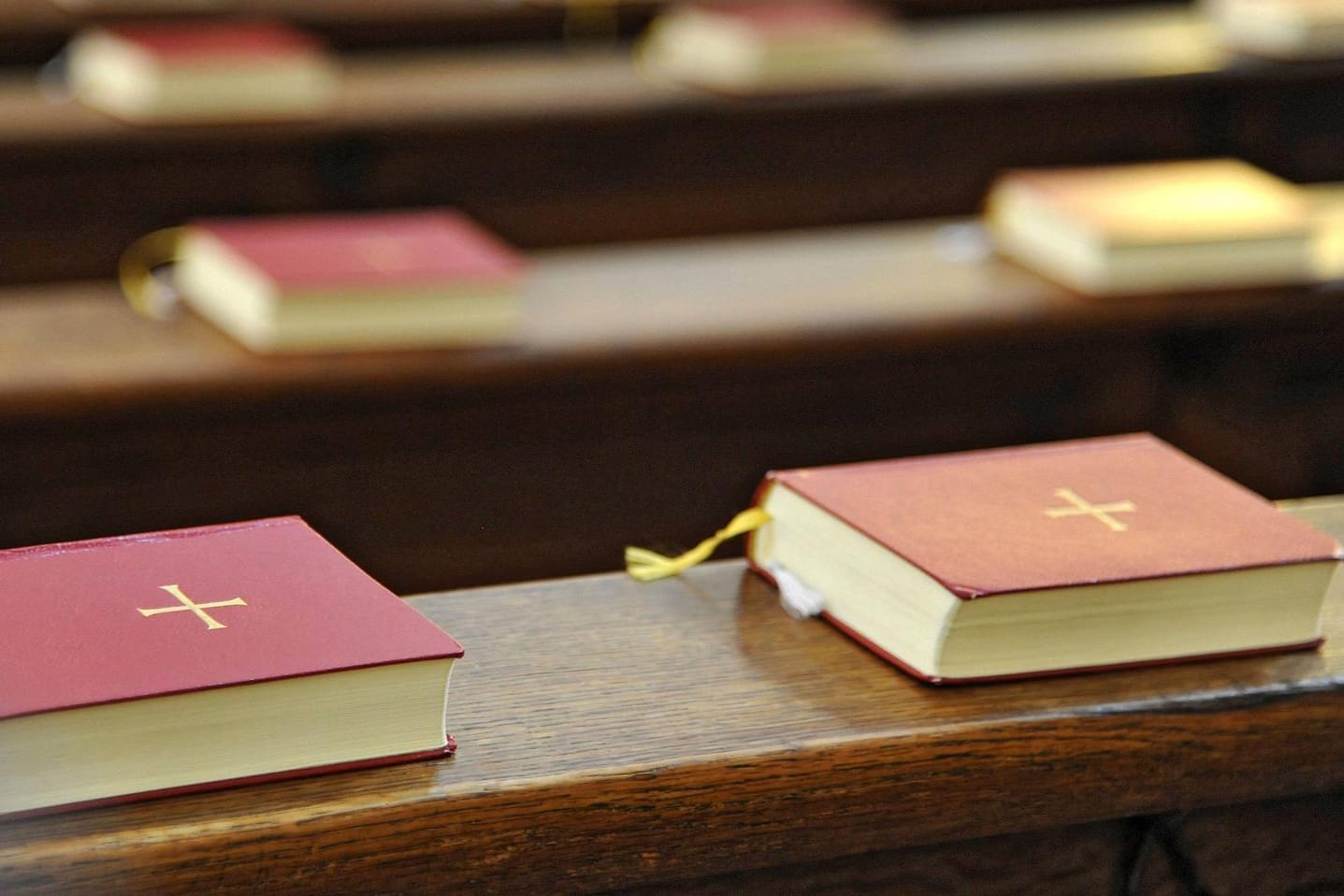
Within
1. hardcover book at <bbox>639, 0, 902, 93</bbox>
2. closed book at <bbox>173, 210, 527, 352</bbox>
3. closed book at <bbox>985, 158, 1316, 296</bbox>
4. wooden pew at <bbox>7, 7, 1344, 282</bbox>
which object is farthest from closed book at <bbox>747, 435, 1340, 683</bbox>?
hardcover book at <bbox>639, 0, 902, 93</bbox>

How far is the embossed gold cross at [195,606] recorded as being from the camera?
2.80 ft

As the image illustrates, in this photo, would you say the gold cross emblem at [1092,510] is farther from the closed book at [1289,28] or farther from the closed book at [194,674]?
the closed book at [1289,28]

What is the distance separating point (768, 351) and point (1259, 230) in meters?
0.67

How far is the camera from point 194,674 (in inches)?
31.3

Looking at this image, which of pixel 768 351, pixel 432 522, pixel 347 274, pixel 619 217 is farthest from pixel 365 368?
pixel 619 217

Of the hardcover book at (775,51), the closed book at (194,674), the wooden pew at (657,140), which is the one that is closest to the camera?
the closed book at (194,674)

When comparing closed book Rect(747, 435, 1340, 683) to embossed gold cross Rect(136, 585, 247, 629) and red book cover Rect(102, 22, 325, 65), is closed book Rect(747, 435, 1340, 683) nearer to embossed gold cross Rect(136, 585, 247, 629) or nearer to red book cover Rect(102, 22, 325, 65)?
embossed gold cross Rect(136, 585, 247, 629)

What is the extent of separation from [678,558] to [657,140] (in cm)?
229

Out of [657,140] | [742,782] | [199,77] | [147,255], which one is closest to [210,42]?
[199,77]

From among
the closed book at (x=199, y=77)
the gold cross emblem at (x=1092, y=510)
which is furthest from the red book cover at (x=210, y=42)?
the gold cross emblem at (x=1092, y=510)

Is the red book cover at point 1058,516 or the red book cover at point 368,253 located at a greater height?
the red book cover at point 1058,516

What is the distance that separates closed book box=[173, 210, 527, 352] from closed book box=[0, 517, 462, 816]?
109 centimetres

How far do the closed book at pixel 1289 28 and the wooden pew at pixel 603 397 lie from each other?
28.6 inches

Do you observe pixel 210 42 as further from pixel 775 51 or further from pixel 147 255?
pixel 775 51
